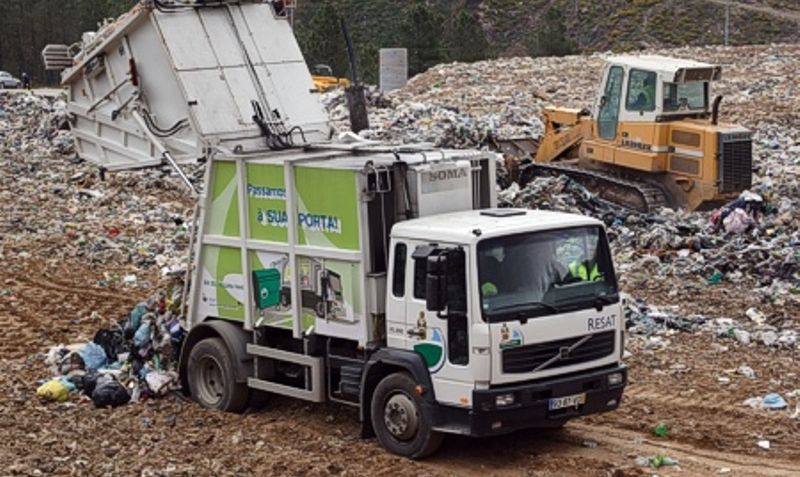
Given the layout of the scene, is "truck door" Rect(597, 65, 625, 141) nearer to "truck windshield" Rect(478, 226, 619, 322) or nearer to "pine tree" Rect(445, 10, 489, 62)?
"truck windshield" Rect(478, 226, 619, 322)

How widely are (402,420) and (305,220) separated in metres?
1.81

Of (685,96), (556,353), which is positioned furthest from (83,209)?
(556,353)

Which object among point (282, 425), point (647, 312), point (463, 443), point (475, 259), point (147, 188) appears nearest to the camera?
point (475, 259)

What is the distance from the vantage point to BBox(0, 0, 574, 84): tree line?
52469mm

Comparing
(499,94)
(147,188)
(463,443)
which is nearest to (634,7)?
(499,94)

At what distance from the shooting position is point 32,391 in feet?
43.0

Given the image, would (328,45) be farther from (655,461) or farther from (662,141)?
(655,461)

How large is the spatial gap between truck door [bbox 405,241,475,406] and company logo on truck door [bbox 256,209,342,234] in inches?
31.4

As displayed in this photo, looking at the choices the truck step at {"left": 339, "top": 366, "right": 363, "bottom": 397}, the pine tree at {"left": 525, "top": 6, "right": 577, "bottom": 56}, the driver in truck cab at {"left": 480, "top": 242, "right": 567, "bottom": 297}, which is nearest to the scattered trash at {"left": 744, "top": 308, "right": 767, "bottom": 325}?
the driver in truck cab at {"left": 480, "top": 242, "right": 567, "bottom": 297}

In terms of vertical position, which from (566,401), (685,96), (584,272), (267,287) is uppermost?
(685,96)

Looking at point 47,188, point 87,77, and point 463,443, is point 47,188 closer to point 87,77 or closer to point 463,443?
point 87,77

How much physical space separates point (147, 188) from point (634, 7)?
5305 cm

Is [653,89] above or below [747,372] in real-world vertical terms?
above

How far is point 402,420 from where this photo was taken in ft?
Answer: 34.7
